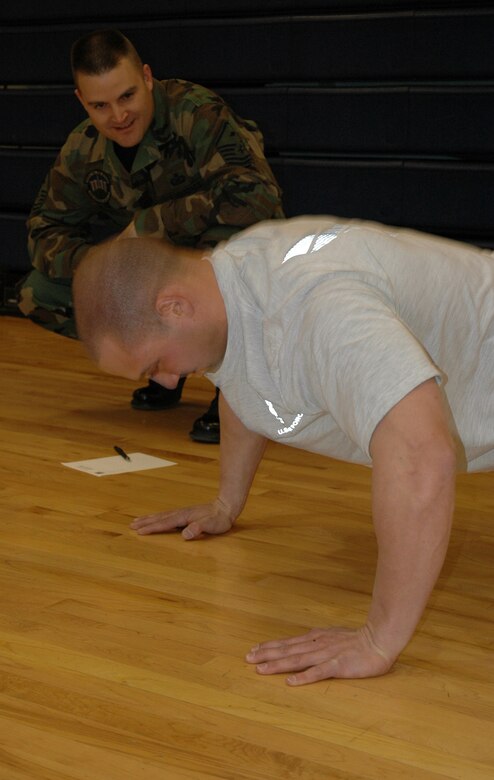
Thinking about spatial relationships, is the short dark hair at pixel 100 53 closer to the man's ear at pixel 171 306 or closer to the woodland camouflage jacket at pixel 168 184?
the woodland camouflage jacket at pixel 168 184

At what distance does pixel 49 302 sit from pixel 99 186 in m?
0.34

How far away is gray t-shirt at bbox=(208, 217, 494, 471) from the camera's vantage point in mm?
1156

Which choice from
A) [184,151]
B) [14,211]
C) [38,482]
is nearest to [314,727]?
[38,482]

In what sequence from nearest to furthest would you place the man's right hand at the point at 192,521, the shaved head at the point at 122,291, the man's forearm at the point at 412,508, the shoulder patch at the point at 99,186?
the man's forearm at the point at 412,508 < the shaved head at the point at 122,291 < the man's right hand at the point at 192,521 < the shoulder patch at the point at 99,186

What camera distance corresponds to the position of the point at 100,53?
2.75 meters

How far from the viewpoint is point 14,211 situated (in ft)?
15.5

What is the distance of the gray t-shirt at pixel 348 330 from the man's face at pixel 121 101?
4.59ft

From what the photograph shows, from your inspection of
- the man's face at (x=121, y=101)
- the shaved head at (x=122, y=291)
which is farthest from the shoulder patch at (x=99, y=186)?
the shaved head at (x=122, y=291)

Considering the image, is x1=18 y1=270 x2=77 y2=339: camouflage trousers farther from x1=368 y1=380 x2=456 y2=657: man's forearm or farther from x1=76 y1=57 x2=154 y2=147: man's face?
x1=368 y1=380 x2=456 y2=657: man's forearm

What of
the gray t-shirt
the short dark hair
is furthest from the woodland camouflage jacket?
the gray t-shirt

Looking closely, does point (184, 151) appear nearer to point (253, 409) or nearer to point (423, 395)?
point (253, 409)

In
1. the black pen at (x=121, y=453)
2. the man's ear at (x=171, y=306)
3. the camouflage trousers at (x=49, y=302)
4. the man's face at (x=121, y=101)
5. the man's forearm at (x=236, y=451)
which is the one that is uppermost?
the man's ear at (x=171, y=306)

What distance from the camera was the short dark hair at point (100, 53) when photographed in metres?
2.75

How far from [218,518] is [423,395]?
2.54 feet
